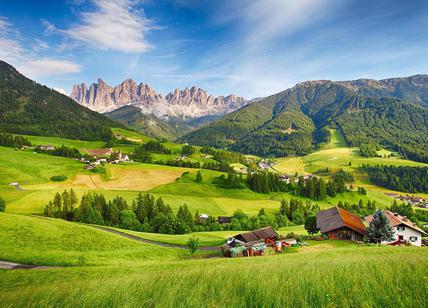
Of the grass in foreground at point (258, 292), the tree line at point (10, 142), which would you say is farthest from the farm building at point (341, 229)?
the tree line at point (10, 142)

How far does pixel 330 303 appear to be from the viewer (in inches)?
221

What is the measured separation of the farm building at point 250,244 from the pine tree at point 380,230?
782 inches

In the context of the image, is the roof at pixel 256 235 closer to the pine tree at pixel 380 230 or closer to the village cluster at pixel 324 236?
the village cluster at pixel 324 236

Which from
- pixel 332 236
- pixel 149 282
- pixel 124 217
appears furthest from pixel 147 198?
pixel 149 282

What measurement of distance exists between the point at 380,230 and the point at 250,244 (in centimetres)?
2700

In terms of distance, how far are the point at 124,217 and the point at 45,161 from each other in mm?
99782

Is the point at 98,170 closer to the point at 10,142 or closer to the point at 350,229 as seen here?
the point at 10,142

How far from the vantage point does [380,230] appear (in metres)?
57.9

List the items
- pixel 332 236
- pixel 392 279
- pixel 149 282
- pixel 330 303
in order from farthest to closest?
pixel 332 236 → pixel 149 282 → pixel 392 279 → pixel 330 303

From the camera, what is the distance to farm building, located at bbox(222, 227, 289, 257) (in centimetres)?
5234

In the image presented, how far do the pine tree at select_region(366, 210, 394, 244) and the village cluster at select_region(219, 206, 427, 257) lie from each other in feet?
5.75

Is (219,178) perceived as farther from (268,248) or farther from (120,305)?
(120,305)

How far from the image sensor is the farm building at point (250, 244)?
52344mm

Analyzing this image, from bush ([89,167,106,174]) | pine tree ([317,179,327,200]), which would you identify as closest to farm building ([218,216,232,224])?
pine tree ([317,179,327,200])
